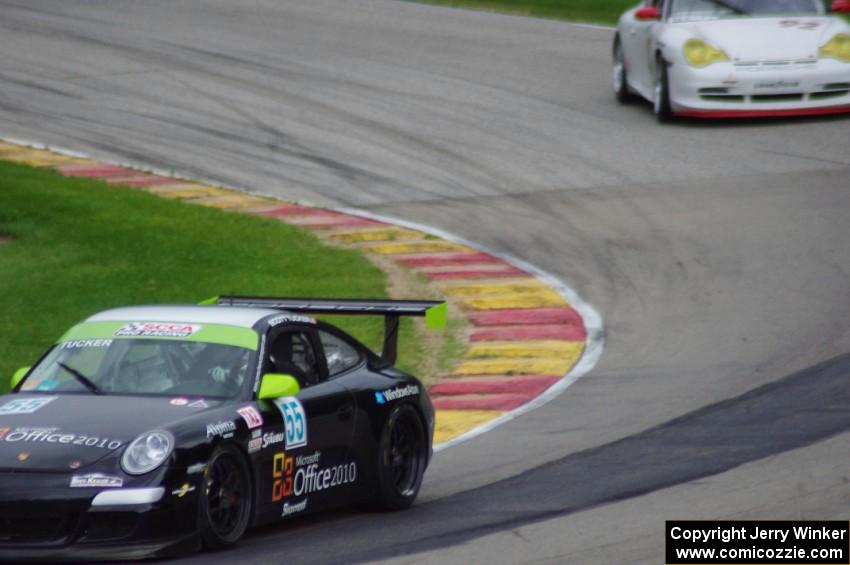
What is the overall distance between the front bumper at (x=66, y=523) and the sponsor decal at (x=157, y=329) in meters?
1.40

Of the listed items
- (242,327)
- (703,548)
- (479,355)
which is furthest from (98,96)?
(703,548)

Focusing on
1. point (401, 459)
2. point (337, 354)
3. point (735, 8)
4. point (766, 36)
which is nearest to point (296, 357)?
point (337, 354)

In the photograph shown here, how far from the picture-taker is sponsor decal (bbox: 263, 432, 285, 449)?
8562 millimetres

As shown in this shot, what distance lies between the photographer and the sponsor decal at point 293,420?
8.80 metres

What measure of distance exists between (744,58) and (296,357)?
11.7 metres

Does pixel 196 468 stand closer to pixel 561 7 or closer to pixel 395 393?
pixel 395 393

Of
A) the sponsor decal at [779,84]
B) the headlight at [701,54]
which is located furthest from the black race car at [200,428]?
the sponsor decal at [779,84]

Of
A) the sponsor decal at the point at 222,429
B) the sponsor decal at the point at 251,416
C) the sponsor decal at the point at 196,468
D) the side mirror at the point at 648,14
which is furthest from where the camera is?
the side mirror at the point at 648,14

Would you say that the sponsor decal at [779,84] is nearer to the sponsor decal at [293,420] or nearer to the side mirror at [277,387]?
the sponsor decal at [293,420]

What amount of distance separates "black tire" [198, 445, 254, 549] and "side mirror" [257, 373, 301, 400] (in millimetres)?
381

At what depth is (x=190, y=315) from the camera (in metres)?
9.23

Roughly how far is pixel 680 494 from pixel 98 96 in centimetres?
1490

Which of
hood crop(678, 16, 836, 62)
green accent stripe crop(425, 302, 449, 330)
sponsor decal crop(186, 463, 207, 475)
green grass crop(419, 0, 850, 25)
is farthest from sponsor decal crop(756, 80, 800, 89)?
sponsor decal crop(186, 463, 207, 475)

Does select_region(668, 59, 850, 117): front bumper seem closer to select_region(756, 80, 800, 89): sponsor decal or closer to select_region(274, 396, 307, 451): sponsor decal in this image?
select_region(756, 80, 800, 89): sponsor decal
